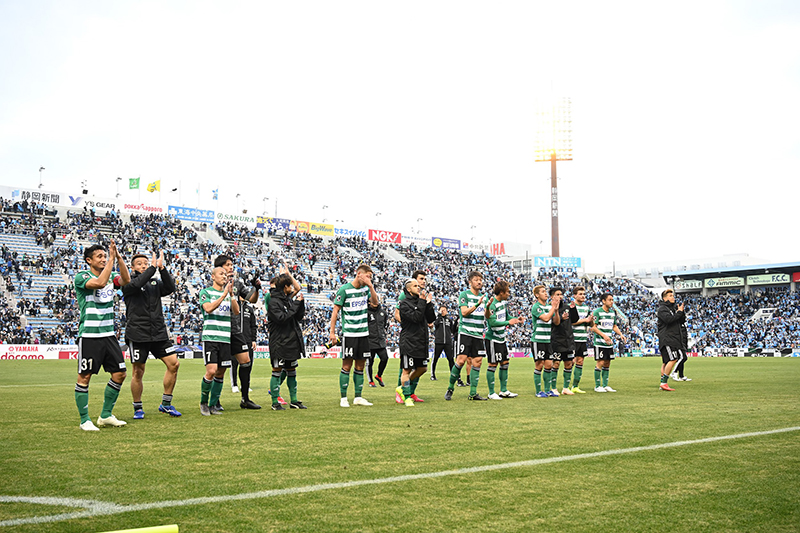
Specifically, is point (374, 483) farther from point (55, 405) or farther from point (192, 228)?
point (192, 228)

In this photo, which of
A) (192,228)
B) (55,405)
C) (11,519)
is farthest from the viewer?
(192,228)

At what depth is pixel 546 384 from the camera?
14.0 meters

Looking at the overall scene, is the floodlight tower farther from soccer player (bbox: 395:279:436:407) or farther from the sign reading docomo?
soccer player (bbox: 395:279:436:407)

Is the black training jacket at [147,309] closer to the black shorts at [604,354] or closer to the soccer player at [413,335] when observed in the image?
the soccer player at [413,335]

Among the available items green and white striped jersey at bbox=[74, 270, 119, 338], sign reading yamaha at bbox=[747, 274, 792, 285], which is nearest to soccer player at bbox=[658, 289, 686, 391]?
green and white striped jersey at bbox=[74, 270, 119, 338]

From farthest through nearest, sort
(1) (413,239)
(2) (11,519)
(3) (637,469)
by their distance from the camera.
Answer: (1) (413,239)
(3) (637,469)
(2) (11,519)

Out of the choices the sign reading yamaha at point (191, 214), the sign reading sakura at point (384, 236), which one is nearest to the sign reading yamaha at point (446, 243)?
the sign reading sakura at point (384, 236)

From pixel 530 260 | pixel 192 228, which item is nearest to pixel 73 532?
pixel 192 228

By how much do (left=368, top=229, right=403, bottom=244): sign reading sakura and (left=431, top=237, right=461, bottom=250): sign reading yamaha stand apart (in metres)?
5.05

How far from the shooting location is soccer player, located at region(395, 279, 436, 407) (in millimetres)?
11820

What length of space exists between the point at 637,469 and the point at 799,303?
215ft

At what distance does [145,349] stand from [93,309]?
52.9 inches

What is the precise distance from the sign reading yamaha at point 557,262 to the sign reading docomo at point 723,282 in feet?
51.1

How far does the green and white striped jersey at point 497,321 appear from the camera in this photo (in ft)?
41.7
